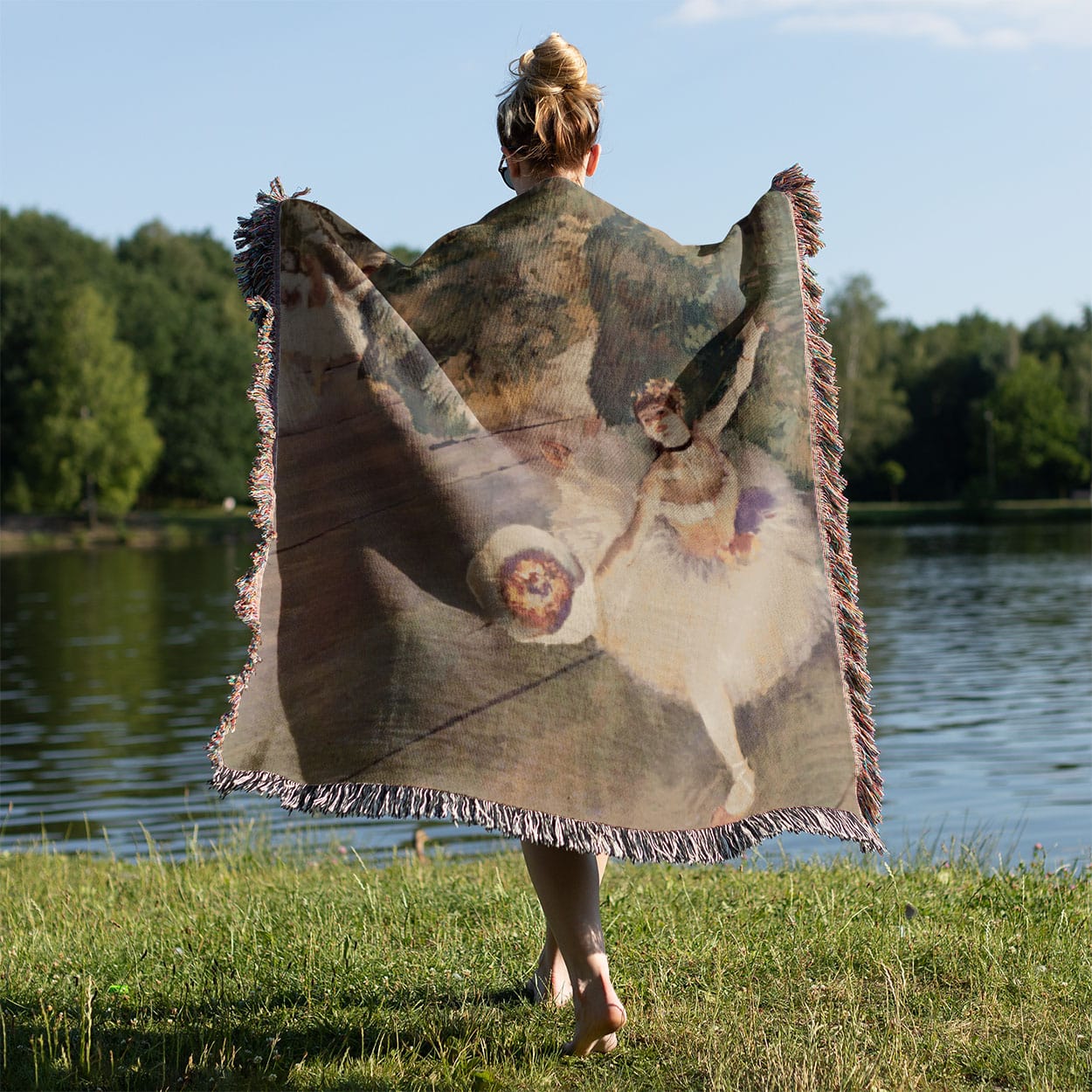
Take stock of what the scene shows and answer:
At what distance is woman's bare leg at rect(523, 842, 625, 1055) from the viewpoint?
287 centimetres

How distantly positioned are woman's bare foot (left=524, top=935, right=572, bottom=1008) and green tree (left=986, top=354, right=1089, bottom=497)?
66.5 m

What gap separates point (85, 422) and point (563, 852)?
1935 inches

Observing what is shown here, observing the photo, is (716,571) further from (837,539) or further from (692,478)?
(837,539)

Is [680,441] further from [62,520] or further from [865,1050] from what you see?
[62,520]

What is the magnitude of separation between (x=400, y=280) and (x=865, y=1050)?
1.95 meters

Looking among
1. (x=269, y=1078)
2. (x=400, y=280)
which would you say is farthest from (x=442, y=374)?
(x=269, y=1078)

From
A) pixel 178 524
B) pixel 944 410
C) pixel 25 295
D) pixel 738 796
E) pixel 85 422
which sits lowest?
pixel 178 524

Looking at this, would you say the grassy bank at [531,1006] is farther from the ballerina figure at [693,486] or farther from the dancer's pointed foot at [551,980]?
the ballerina figure at [693,486]

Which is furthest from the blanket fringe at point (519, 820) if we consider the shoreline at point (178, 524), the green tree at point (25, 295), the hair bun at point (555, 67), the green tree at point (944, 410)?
the green tree at point (944, 410)

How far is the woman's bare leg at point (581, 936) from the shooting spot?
113 inches

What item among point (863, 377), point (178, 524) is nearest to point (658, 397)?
point (178, 524)

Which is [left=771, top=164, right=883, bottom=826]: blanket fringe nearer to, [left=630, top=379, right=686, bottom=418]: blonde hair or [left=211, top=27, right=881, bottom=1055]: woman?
[left=211, top=27, right=881, bottom=1055]: woman

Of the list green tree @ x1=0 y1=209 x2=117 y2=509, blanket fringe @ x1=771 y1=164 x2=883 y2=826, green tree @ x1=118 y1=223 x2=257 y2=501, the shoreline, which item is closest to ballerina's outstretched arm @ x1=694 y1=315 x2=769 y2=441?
blanket fringe @ x1=771 y1=164 x2=883 y2=826

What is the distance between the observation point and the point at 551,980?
3.25 metres
